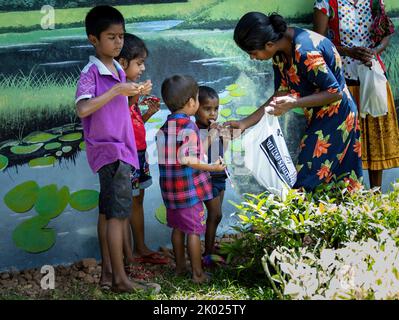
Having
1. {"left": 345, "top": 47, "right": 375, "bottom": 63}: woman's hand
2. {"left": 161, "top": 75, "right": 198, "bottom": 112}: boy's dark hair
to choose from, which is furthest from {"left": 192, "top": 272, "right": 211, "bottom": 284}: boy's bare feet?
{"left": 345, "top": 47, "right": 375, "bottom": 63}: woman's hand

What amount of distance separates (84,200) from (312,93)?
5.94 feet

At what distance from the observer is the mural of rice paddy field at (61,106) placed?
19.1ft

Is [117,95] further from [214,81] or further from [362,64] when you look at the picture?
A: [362,64]

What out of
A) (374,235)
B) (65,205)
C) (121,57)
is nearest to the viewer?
(374,235)

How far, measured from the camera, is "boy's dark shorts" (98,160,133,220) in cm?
506

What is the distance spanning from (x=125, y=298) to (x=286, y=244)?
1.00m

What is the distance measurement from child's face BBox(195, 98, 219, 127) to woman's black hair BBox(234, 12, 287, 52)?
2.30 feet

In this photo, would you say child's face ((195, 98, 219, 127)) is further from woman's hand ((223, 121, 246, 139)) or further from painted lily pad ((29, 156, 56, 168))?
painted lily pad ((29, 156, 56, 168))

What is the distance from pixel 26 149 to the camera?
5.89 meters

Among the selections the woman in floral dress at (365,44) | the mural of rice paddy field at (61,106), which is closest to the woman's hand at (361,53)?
the woman in floral dress at (365,44)

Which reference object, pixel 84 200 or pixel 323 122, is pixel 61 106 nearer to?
pixel 84 200

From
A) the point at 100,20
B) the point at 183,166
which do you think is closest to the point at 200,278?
the point at 183,166

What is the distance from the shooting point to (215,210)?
5.93 metres

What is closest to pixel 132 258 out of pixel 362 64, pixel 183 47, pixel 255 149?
pixel 255 149
